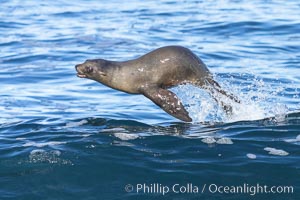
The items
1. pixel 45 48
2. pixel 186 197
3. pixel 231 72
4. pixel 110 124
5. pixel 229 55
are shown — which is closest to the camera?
pixel 186 197

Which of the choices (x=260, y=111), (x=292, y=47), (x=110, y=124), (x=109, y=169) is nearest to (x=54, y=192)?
(x=109, y=169)

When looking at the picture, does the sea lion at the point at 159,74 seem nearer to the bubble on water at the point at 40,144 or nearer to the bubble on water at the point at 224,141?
the bubble on water at the point at 224,141

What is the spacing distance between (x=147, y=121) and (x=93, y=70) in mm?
1347

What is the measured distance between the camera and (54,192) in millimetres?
9102

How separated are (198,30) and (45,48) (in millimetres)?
3960

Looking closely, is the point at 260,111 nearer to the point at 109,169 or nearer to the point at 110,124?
the point at 110,124

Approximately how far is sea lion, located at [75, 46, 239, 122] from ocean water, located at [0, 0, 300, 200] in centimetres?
40

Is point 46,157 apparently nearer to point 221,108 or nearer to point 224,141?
point 224,141

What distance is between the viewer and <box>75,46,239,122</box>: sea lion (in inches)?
435

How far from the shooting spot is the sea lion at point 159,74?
11.0 meters

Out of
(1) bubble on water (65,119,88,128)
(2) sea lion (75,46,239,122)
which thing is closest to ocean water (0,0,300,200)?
(1) bubble on water (65,119,88,128)

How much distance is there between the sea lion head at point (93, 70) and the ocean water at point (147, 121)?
60 cm
